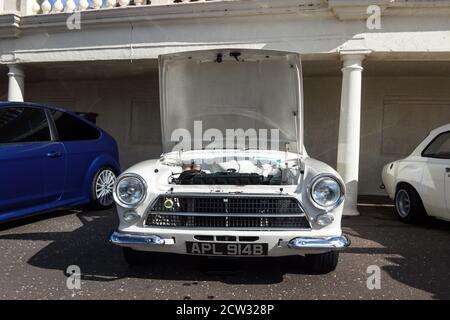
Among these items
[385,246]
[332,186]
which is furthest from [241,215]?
[385,246]

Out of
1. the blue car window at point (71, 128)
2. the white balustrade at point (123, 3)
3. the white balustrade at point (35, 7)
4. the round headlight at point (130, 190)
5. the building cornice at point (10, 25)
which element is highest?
the white balustrade at point (35, 7)

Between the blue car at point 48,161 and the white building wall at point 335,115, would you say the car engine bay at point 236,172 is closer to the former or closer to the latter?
the blue car at point 48,161

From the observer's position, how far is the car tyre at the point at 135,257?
329 centimetres

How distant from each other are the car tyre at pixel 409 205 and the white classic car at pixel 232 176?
2.16 meters

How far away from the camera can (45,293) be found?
2.89 metres

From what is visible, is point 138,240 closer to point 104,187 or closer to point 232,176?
point 232,176

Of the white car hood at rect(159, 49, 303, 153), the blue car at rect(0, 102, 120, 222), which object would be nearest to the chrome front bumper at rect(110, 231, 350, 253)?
the white car hood at rect(159, 49, 303, 153)

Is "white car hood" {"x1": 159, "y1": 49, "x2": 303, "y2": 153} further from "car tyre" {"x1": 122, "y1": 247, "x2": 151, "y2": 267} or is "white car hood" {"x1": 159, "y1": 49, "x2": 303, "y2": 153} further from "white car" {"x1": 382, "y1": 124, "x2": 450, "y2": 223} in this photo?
"white car" {"x1": 382, "y1": 124, "x2": 450, "y2": 223}

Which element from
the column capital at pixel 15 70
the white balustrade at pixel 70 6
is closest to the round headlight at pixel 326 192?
the white balustrade at pixel 70 6

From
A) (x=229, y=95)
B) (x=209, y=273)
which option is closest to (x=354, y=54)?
(x=229, y=95)

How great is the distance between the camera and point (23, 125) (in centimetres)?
447

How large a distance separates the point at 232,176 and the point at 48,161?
8.10 ft

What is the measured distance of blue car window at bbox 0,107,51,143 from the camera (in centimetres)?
426
